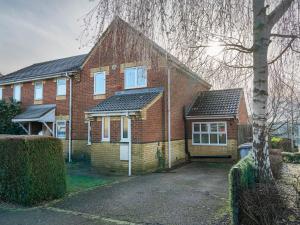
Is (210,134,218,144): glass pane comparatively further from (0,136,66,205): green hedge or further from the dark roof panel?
the dark roof panel

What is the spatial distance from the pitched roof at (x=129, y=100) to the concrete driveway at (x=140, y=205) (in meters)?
3.92

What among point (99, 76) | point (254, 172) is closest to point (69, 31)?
point (254, 172)

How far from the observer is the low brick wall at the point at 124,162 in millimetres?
13867

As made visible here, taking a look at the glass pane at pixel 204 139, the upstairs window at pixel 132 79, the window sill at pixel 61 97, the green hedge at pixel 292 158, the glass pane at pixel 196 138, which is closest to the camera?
the upstairs window at pixel 132 79

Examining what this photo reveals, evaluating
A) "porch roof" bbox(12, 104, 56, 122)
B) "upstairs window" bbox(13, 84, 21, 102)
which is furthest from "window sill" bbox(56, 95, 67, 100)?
"upstairs window" bbox(13, 84, 21, 102)

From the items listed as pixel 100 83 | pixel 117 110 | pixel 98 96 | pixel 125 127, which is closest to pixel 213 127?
pixel 125 127

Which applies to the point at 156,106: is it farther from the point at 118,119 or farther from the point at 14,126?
the point at 14,126

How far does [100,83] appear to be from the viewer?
1848 cm

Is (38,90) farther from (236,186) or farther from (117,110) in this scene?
(236,186)

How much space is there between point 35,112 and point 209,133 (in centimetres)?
1257

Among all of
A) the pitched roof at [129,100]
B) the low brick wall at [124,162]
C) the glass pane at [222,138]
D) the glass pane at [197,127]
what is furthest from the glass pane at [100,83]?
the glass pane at [222,138]

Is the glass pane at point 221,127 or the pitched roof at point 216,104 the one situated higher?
the pitched roof at point 216,104

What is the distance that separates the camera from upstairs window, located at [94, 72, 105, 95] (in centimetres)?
1834

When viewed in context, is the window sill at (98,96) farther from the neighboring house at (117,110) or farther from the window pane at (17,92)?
the window pane at (17,92)
